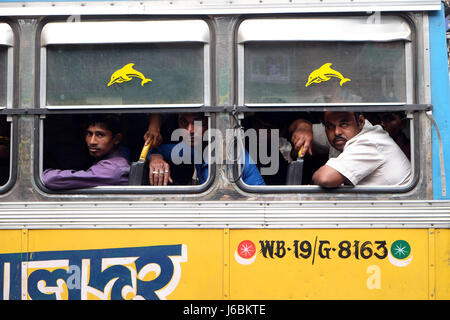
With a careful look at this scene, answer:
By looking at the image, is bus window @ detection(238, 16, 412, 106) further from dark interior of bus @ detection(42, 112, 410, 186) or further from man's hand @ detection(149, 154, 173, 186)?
man's hand @ detection(149, 154, 173, 186)

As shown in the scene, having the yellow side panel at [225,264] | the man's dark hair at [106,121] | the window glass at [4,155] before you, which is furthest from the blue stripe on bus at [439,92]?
the window glass at [4,155]

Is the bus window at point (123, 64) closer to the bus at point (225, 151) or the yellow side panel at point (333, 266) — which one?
the bus at point (225, 151)

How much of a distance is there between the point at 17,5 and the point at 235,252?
2108mm

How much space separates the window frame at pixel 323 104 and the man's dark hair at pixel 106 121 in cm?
90

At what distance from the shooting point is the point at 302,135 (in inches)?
152

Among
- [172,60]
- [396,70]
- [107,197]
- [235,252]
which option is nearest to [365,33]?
[396,70]

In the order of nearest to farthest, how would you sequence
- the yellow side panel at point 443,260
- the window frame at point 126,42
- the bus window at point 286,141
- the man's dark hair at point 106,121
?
the yellow side panel at point 443,260, the window frame at point 126,42, the bus window at point 286,141, the man's dark hair at point 106,121

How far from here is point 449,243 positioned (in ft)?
11.6

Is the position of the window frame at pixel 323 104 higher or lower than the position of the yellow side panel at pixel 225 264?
higher

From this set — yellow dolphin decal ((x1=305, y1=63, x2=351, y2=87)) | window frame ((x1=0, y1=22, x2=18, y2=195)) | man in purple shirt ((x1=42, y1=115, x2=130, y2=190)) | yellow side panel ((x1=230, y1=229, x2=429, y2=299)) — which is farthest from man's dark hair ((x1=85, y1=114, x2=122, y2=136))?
yellow dolphin decal ((x1=305, y1=63, x2=351, y2=87))

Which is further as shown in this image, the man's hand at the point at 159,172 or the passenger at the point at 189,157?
the man's hand at the point at 159,172

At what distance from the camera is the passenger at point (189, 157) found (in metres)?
3.71

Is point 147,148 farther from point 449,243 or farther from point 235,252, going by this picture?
point 449,243

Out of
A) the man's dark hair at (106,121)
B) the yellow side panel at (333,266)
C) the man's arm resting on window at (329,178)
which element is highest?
the man's dark hair at (106,121)
